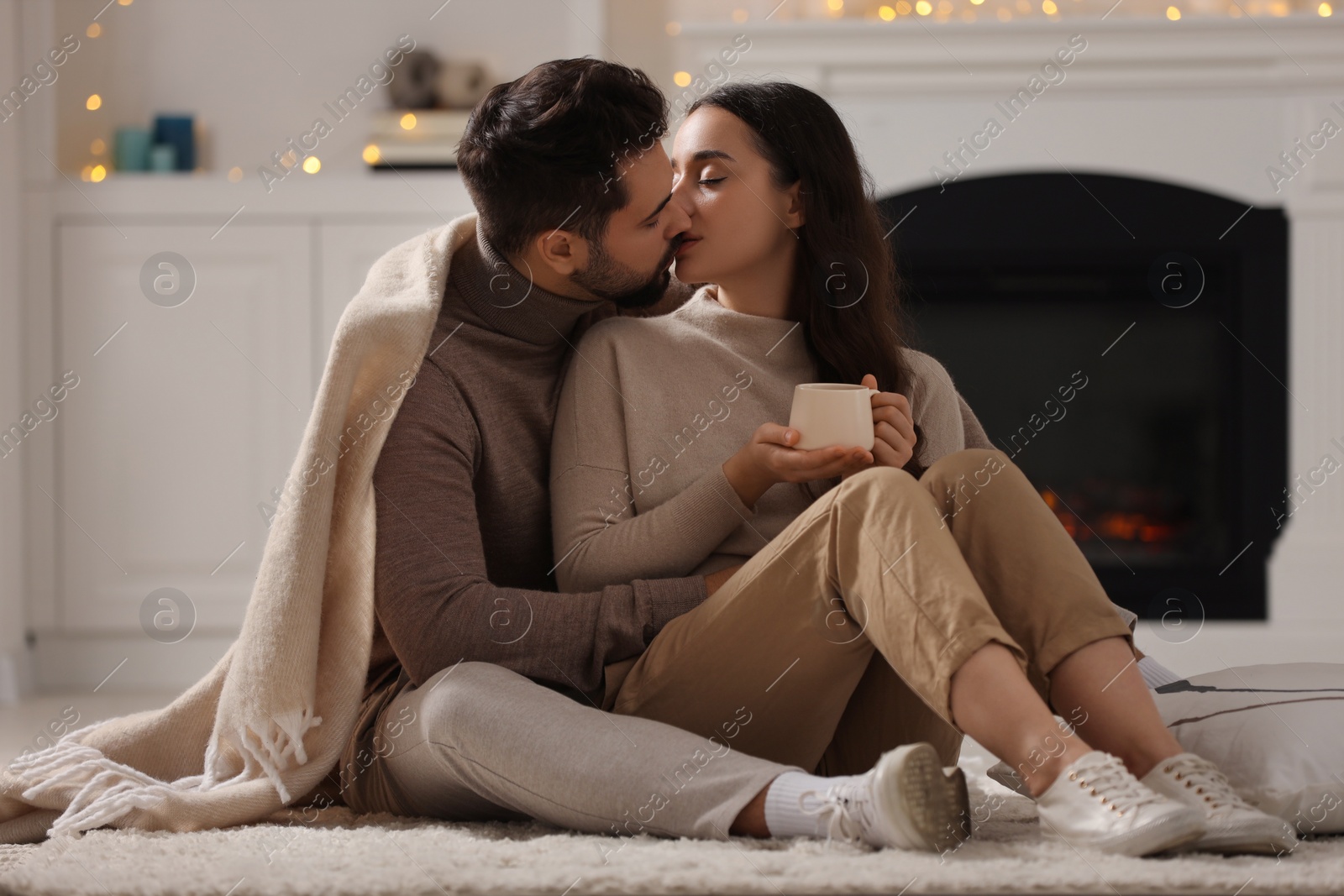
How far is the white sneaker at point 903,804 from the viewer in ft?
2.97

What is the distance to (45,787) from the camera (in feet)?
3.80

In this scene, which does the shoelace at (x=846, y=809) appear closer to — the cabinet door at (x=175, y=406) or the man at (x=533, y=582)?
the man at (x=533, y=582)

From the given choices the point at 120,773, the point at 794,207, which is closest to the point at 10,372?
the point at 120,773

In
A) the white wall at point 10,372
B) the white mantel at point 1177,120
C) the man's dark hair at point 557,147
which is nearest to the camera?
the man's dark hair at point 557,147

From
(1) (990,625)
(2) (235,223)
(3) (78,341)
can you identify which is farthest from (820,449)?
(3) (78,341)

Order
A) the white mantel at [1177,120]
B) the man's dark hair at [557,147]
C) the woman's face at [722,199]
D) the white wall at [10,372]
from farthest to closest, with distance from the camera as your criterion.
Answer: the white mantel at [1177,120], the white wall at [10,372], the woman's face at [722,199], the man's dark hair at [557,147]

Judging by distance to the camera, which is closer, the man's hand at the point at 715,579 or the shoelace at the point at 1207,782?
the shoelace at the point at 1207,782

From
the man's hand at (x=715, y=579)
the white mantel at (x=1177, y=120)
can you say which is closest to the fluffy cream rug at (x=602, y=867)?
the man's hand at (x=715, y=579)

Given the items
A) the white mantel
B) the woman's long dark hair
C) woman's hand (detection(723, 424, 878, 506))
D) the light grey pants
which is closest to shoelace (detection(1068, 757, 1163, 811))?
the light grey pants

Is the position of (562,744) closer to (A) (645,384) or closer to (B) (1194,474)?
(A) (645,384)

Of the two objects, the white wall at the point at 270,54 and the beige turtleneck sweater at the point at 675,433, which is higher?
the white wall at the point at 270,54

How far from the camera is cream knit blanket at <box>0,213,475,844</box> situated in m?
1.15

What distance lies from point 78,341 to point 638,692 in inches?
75.0

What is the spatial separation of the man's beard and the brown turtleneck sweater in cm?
3
